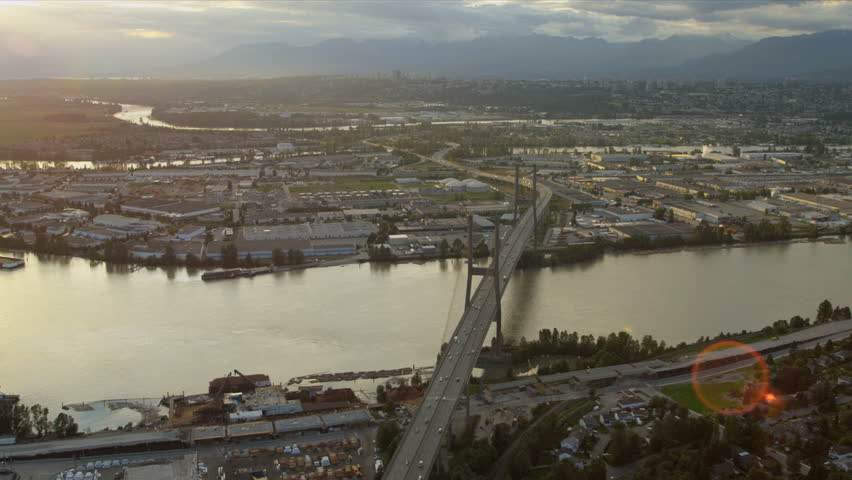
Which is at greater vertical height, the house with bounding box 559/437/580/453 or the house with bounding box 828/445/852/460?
the house with bounding box 828/445/852/460

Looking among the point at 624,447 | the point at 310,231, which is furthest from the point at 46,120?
the point at 624,447

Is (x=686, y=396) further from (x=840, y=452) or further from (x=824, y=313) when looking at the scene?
(x=824, y=313)

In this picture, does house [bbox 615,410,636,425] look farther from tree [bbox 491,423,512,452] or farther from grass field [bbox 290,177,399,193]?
grass field [bbox 290,177,399,193]

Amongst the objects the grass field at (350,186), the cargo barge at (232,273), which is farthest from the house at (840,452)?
the grass field at (350,186)

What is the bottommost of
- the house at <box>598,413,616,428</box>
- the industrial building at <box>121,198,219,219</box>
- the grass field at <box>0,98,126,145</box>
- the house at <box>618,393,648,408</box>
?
the house at <box>598,413,616,428</box>

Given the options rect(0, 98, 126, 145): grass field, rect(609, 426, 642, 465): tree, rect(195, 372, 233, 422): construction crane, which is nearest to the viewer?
rect(609, 426, 642, 465): tree

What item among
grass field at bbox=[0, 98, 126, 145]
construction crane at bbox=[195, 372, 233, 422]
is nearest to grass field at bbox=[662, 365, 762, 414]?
construction crane at bbox=[195, 372, 233, 422]
